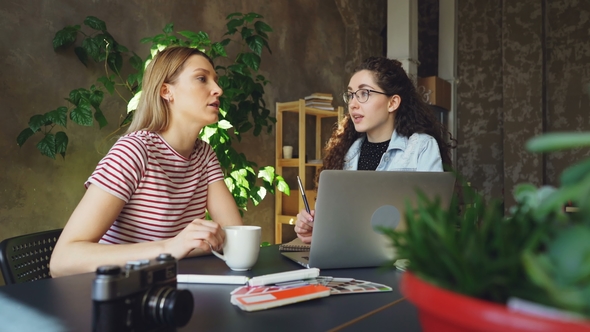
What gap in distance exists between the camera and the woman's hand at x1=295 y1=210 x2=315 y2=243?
1.43 m

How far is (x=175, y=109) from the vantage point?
5.72 ft

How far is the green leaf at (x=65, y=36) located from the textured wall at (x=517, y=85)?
443 centimetres

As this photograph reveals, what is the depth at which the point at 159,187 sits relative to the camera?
1.57 metres

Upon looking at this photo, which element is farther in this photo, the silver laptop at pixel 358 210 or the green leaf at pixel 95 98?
the green leaf at pixel 95 98

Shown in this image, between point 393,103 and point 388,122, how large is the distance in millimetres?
91

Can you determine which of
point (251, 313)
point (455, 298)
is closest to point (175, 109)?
point (251, 313)

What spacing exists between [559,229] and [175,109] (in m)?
1.58

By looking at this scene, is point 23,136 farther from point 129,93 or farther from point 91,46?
point 129,93

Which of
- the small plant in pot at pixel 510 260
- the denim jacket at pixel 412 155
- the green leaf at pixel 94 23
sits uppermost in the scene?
the green leaf at pixel 94 23

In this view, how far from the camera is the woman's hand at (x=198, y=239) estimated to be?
1122mm

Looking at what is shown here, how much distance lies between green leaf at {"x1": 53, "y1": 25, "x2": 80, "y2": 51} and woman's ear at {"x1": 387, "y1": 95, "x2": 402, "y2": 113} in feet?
5.80

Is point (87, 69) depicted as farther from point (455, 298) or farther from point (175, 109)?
point (455, 298)

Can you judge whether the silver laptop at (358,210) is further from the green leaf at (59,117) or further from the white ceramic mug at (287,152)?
the white ceramic mug at (287,152)

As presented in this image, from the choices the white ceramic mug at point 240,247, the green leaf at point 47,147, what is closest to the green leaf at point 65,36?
the green leaf at point 47,147
